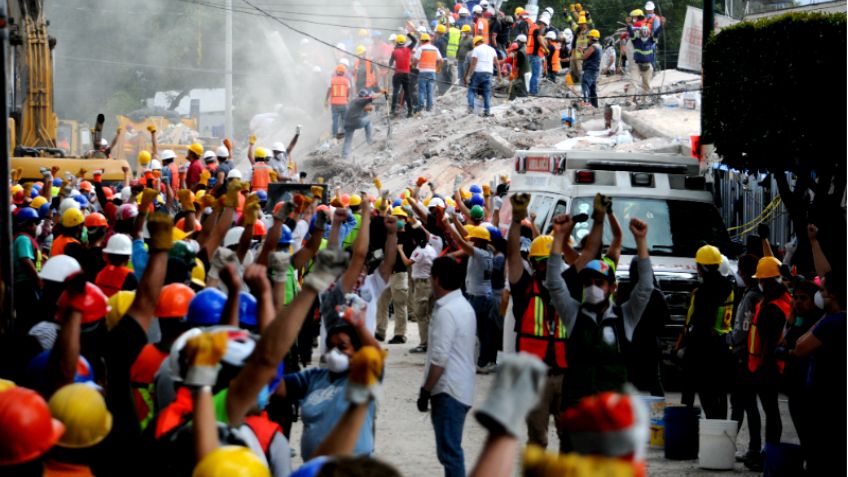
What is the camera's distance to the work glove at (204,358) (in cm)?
400

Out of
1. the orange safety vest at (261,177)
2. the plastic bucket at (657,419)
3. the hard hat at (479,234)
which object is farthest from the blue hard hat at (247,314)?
the orange safety vest at (261,177)

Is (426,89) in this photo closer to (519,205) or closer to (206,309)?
(519,205)

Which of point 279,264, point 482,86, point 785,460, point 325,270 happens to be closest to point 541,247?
point 785,460

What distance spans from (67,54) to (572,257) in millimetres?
50582

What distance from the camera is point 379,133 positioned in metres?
34.1

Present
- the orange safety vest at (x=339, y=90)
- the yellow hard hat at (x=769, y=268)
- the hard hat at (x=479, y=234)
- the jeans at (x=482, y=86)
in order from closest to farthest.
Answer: the yellow hard hat at (x=769, y=268)
the hard hat at (x=479, y=234)
the jeans at (x=482, y=86)
the orange safety vest at (x=339, y=90)

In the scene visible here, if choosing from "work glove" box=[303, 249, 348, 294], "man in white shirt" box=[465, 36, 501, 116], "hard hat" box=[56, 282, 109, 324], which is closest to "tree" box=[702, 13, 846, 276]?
"hard hat" box=[56, 282, 109, 324]

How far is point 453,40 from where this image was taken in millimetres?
35875

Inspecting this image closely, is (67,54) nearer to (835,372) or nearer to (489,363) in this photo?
(489,363)

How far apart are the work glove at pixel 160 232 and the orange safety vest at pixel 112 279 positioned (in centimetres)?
228

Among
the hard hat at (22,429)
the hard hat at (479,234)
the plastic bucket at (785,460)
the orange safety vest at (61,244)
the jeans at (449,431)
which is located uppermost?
the hard hat at (22,429)

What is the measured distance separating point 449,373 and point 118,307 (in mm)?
2082

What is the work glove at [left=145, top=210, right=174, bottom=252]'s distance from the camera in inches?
231

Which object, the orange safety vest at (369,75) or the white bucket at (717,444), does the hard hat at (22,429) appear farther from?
the orange safety vest at (369,75)
